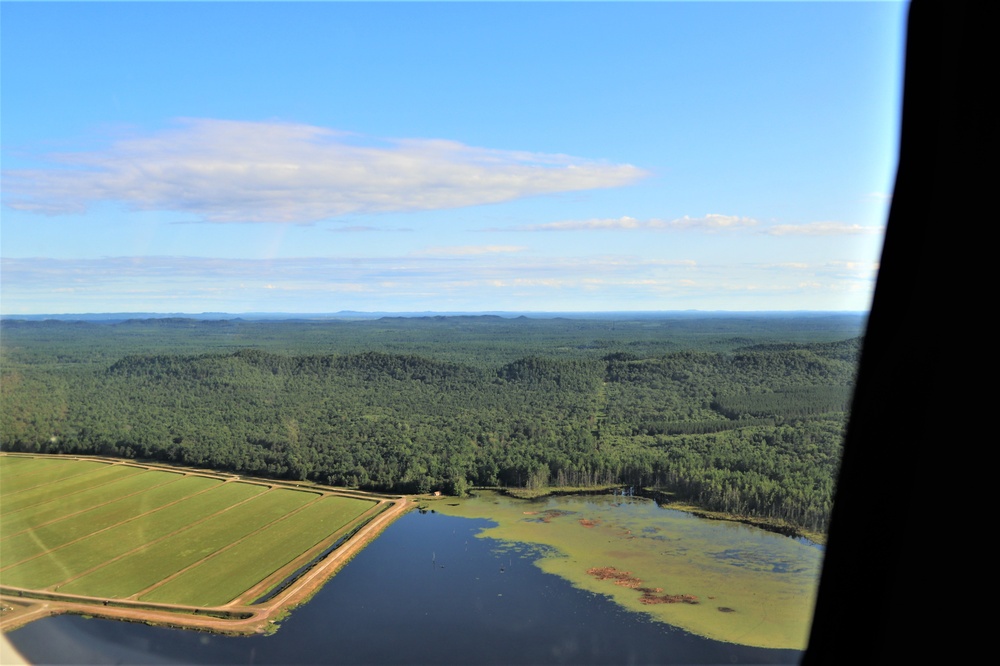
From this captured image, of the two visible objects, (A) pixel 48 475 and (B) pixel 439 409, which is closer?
(A) pixel 48 475

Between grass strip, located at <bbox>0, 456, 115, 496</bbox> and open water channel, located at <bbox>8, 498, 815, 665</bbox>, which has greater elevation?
grass strip, located at <bbox>0, 456, 115, 496</bbox>

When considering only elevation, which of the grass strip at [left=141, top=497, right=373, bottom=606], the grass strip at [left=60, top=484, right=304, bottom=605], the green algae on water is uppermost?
the green algae on water

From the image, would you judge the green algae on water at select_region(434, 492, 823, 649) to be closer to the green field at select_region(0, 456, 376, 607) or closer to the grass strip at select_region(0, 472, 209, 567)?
the green field at select_region(0, 456, 376, 607)

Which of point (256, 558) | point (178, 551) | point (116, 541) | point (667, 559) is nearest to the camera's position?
point (116, 541)

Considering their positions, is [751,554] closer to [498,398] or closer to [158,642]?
[158,642]

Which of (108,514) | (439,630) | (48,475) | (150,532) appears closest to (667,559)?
(439,630)

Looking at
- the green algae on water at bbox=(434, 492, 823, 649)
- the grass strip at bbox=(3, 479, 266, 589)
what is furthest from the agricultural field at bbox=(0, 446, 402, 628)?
the green algae on water at bbox=(434, 492, 823, 649)

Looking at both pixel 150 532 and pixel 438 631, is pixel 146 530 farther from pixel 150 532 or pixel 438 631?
pixel 438 631
